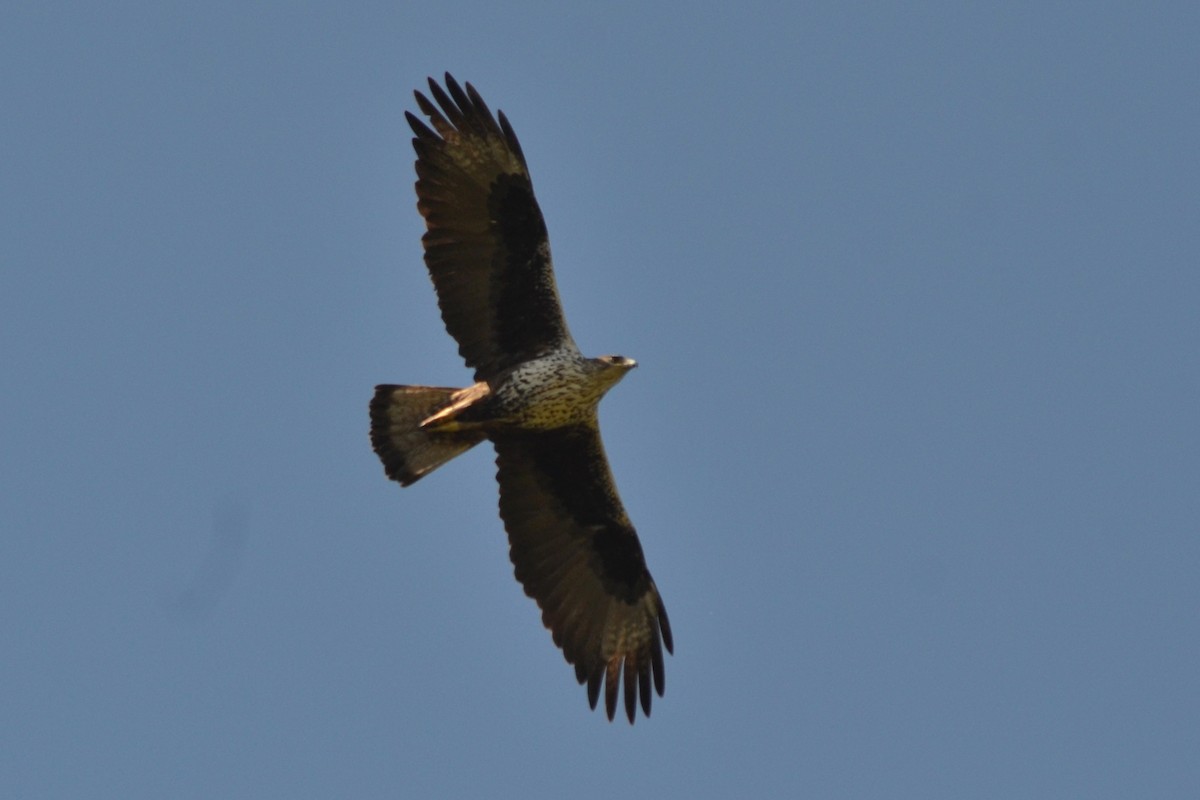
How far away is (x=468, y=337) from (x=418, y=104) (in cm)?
168

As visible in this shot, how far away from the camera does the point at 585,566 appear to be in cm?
1491

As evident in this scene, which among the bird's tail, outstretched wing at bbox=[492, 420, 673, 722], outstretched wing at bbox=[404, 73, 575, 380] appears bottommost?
outstretched wing at bbox=[492, 420, 673, 722]

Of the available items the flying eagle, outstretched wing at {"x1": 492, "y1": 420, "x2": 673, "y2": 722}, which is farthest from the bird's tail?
outstretched wing at {"x1": 492, "y1": 420, "x2": 673, "y2": 722}

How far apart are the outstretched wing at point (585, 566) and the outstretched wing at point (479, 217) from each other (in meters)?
1.07

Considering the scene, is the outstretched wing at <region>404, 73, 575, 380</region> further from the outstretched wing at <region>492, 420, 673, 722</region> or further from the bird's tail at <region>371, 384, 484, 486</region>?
the outstretched wing at <region>492, 420, 673, 722</region>

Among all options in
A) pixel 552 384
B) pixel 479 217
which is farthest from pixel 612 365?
pixel 479 217

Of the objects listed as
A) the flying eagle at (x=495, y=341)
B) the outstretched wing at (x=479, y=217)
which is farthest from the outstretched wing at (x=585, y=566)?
the outstretched wing at (x=479, y=217)

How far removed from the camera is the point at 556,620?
14812 mm

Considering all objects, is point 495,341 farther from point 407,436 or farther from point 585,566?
point 585,566

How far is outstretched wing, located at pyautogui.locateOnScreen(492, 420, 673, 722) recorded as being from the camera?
14.7m

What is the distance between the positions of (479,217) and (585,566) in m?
2.81

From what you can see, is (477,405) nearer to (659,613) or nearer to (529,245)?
(529,245)

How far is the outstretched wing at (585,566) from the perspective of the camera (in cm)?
1467

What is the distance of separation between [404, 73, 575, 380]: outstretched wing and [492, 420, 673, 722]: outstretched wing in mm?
1072
